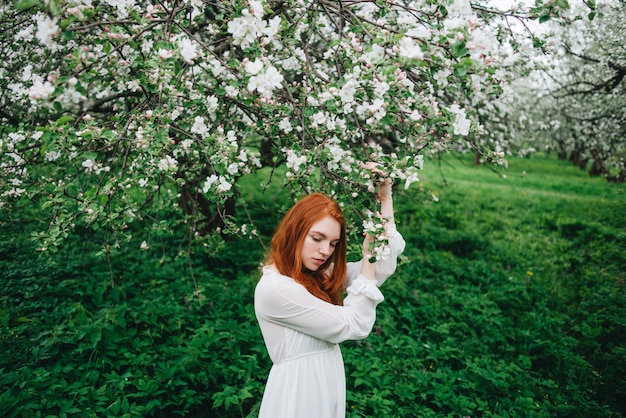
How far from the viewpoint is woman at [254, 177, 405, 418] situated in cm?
193

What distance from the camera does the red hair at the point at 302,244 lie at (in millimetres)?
2041

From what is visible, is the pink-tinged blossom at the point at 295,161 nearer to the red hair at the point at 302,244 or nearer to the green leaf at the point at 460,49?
the red hair at the point at 302,244

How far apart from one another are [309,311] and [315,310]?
27 mm

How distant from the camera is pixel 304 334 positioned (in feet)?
6.57

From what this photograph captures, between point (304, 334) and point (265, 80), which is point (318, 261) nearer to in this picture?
point (304, 334)

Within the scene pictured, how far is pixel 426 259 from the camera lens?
6.63 m

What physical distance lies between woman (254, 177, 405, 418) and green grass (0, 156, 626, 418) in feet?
1.79

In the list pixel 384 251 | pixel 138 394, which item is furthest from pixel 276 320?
pixel 138 394

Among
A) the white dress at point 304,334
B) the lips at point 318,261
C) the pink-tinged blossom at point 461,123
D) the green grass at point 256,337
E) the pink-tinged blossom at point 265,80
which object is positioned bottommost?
the green grass at point 256,337

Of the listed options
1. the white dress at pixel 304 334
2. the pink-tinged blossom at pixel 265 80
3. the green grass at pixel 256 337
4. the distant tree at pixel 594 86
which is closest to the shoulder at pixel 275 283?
the white dress at pixel 304 334

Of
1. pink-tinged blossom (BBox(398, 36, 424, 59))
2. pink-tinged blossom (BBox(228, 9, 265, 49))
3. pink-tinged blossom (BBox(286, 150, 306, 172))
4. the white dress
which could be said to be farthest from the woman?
pink-tinged blossom (BBox(228, 9, 265, 49))

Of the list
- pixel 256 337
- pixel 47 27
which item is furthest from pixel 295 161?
pixel 256 337

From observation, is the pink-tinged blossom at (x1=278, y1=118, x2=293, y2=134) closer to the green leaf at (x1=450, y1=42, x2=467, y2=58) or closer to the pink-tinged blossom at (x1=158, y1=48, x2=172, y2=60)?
the pink-tinged blossom at (x1=158, y1=48, x2=172, y2=60)

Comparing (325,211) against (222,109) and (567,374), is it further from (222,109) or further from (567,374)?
(567,374)
